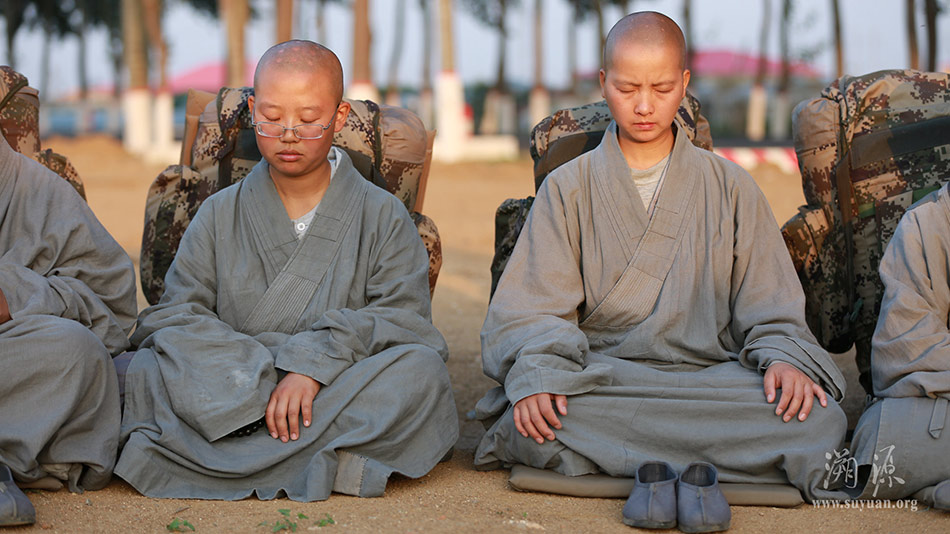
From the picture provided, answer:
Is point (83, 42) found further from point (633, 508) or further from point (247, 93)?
point (633, 508)

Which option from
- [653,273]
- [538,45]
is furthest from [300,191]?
[538,45]

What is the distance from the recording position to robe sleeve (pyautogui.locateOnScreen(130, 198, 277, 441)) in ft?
12.3

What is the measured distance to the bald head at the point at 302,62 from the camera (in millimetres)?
4070

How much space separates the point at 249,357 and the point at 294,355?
0.16m

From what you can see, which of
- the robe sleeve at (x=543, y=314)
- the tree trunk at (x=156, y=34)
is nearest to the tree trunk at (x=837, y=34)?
the tree trunk at (x=156, y=34)

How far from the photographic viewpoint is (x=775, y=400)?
3727 millimetres

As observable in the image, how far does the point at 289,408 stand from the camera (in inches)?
148

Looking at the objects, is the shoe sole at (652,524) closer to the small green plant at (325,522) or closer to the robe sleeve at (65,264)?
the small green plant at (325,522)

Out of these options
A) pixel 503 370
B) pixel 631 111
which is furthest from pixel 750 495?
pixel 631 111

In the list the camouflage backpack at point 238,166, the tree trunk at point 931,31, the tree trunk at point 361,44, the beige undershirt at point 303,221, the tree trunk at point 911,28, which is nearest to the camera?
the beige undershirt at point 303,221

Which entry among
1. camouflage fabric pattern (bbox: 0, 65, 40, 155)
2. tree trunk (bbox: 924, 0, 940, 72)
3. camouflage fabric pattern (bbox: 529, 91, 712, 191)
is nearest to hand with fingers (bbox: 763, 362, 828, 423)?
camouflage fabric pattern (bbox: 529, 91, 712, 191)

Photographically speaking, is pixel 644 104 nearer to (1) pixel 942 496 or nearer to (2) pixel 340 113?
(2) pixel 340 113

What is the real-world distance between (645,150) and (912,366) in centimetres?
123

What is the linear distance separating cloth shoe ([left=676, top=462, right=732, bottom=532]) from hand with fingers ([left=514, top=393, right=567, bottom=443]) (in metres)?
0.47
